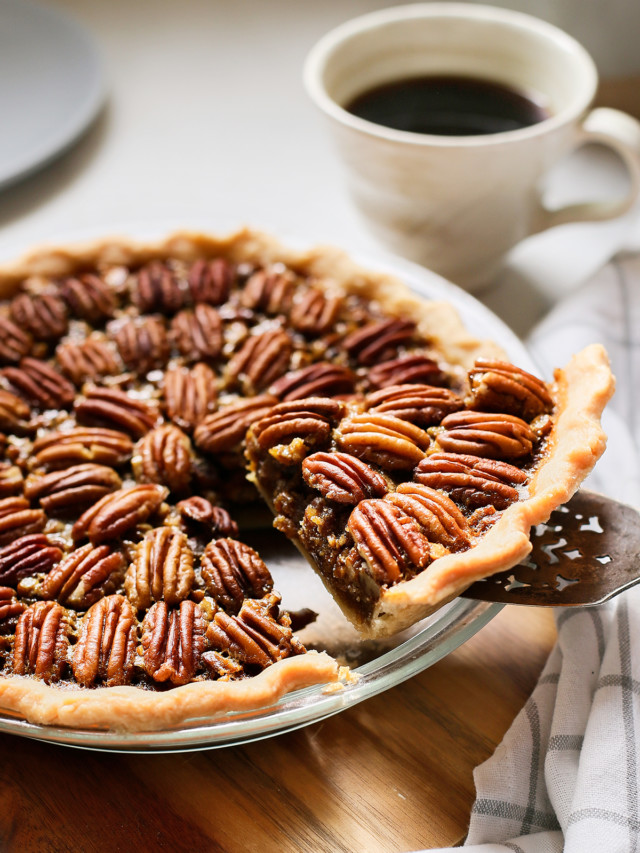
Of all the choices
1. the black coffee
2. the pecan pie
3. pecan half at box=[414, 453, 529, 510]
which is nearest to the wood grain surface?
the pecan pie

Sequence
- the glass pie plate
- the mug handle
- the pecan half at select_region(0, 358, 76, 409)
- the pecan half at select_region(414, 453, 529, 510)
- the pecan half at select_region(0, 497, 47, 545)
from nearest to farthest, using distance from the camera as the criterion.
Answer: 1. the glass pie plate
2. the pecan half at select_region(414, 453, 529, 510)
3. the pecan half at select_region(0, 497, 47, 545)
4. the pecan half at select_region(0, 358, 76, 409)
5. the mug handle

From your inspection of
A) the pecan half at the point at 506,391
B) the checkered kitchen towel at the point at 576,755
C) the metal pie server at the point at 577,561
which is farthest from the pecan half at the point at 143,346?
the checkered kitchen towel at the point at 576,755

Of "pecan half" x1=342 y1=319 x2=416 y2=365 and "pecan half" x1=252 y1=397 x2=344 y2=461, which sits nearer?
"pecan half" x1=252 y1=397 x2=344 y2=461

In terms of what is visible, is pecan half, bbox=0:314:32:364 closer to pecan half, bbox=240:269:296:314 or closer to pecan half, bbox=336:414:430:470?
pecan half, bbox=240:269:296:314

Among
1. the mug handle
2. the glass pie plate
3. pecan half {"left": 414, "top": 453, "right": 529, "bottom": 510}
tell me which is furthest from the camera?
→ the mug handle

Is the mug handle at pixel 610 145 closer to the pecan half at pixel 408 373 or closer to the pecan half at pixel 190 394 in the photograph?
the pecan half at pixel 408 373

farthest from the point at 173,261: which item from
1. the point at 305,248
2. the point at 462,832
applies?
the point at 462,832
